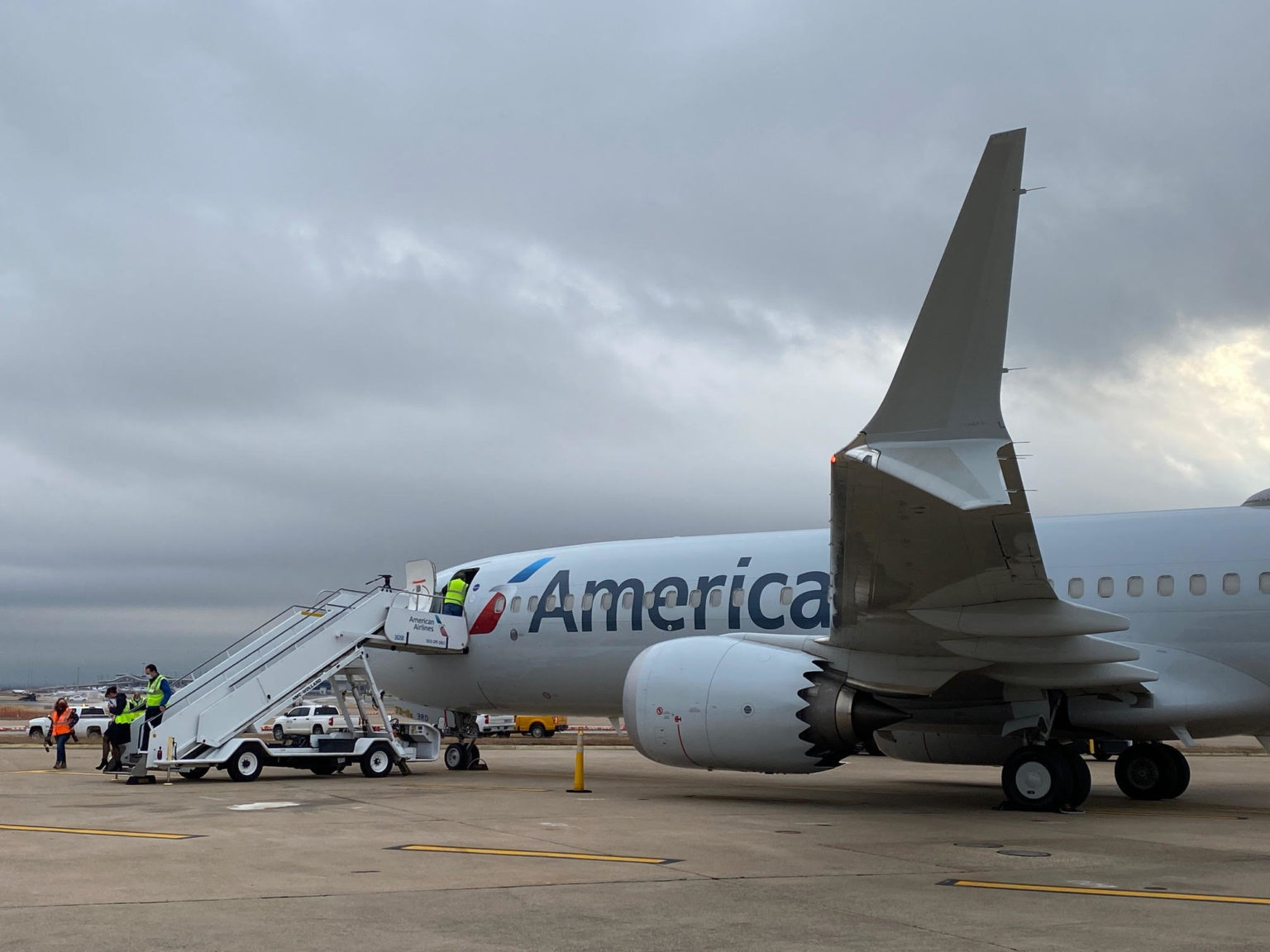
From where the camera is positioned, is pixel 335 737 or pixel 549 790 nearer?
pixel 549 790

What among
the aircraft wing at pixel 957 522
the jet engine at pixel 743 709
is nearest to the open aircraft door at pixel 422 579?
the jet engine at pixel 743 709

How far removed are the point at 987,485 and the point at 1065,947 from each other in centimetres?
364

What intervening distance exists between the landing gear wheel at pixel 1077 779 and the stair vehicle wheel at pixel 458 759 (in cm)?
1087

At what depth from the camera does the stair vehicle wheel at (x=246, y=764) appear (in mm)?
17031

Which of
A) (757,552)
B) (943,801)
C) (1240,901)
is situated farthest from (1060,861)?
(757,552)

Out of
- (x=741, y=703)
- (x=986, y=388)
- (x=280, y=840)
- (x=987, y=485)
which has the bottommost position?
(x=280, y=840)

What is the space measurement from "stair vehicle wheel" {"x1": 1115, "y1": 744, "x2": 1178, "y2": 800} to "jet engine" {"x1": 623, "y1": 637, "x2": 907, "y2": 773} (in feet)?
14.6

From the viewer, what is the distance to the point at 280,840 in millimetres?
9875

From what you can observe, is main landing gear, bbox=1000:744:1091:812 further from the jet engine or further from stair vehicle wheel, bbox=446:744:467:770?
stair vehicle wheel, bbox=446:744:467:770

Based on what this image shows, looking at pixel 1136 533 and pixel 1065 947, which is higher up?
pixel 1136 533

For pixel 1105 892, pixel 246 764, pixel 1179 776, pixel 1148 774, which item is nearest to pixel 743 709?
pixel 1105 892

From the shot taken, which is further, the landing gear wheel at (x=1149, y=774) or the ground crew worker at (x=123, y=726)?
the ground crew worker at (x=123, y=726)

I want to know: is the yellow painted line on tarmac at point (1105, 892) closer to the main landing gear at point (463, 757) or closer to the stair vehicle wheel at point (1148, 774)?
the stair vehicle wheel at point (1148, 774)

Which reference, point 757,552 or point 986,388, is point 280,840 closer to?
point 986,388
